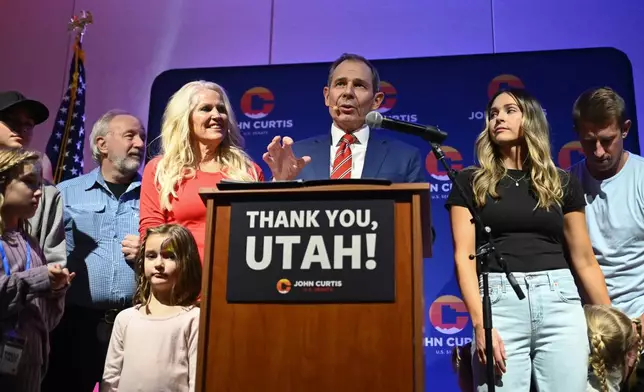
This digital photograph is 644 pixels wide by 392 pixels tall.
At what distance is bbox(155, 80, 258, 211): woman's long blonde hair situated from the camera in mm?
2982

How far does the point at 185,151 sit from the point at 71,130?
225cm

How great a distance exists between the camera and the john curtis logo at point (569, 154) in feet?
14.6

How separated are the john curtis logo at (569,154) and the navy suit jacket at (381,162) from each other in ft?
5.30

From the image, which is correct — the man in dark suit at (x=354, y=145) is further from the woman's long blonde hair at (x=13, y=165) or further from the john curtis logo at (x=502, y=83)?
the john curtis logo at (x=502, y=83)

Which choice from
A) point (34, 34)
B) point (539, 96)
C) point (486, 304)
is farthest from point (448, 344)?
point (34, 34)

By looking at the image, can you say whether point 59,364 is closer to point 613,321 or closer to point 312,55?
point 613,321

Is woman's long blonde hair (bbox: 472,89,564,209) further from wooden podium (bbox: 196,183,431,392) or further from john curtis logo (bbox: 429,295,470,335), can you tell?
john curtis logo (bbox: 429,295,470,335)

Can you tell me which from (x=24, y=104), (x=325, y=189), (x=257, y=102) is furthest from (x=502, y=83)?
(x=325, y=189)

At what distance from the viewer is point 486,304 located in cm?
237

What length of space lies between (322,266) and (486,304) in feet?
2.48

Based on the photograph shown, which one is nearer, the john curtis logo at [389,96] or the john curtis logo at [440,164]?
the john curtis logo at [440,164]

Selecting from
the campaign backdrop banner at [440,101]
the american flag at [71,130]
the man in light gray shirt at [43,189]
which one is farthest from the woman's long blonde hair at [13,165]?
the american flag at [71,130]

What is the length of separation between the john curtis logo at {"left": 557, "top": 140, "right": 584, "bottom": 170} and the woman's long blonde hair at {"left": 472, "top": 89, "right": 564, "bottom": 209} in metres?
1.55

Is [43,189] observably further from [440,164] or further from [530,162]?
[440,164]
